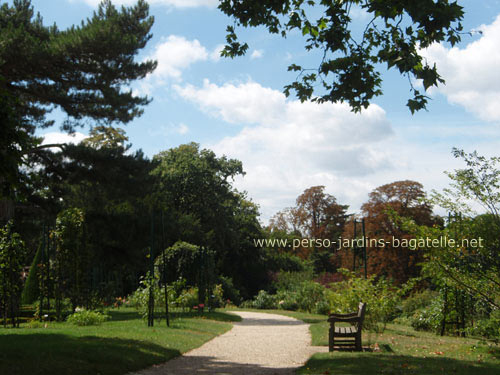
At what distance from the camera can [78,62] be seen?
14.2 metres

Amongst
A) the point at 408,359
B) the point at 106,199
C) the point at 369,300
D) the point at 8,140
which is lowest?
the point at 408,359

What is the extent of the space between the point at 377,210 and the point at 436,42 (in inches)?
888

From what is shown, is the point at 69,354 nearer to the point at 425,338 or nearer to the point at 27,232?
the point at 425,338

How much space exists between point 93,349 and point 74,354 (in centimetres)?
49

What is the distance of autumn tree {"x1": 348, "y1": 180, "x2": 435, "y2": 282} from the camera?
26000 millimetres

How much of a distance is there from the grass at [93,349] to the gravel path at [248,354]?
34cm

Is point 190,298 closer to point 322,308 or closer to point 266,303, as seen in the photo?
point 322,308

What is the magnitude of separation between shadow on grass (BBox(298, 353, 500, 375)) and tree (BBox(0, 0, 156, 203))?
10505 millimetres

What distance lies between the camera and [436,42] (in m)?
6.62

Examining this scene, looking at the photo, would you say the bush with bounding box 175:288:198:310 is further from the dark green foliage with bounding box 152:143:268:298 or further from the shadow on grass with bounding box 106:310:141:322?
the dark green foliage with bounding box 152:143:268:298

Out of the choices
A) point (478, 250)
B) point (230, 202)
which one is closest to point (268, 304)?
point (230, 202)

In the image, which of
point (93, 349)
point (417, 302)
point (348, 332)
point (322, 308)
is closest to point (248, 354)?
point (348, 332)

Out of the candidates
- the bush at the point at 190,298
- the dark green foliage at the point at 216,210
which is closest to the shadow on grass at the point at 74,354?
the bush at the point at 190,298

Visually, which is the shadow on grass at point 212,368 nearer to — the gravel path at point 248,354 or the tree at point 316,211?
the gravel path at point 248,354
